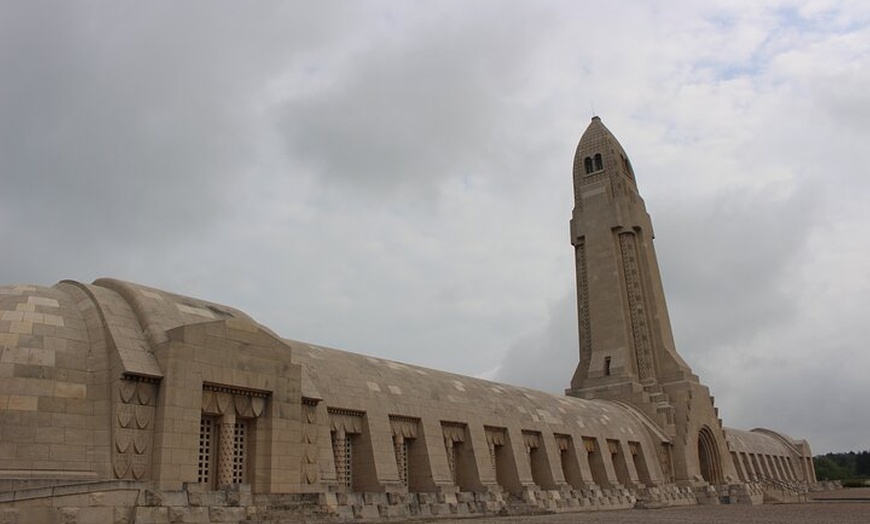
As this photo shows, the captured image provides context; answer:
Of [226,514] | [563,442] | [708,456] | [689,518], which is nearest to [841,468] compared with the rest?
[708,456]

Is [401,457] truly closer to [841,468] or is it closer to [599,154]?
[599,154]

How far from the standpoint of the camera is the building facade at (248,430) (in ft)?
51.3

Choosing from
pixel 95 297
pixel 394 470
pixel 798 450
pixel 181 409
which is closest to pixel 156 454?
pixel 181 409

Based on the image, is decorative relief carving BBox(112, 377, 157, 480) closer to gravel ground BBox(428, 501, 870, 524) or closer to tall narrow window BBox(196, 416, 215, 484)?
tall narrow window BBox(196, 416, 215, 484)

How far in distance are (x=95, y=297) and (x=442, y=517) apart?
11.4 metres

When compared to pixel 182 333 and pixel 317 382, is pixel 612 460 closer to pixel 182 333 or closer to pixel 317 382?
pixel 317 382

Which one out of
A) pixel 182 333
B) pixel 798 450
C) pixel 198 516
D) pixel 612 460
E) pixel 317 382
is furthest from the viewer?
pixel 798 450

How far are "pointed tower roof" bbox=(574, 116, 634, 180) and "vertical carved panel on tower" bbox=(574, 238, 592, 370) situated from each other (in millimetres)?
6225

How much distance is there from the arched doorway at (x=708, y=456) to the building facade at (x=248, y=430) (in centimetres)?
685

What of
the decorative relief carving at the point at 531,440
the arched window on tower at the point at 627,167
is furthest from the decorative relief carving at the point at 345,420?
the arched window on tower at the point at 627,167

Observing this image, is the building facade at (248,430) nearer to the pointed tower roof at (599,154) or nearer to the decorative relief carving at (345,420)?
the decorative relief carving at (345,420)

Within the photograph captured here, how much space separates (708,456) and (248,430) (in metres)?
40.3

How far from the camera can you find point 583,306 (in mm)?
56438

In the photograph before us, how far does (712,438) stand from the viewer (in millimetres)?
51031
